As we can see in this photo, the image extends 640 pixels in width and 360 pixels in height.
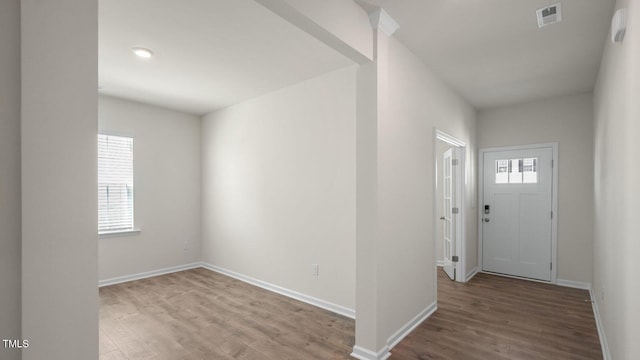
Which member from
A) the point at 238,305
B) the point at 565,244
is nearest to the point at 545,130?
the point at 565,244

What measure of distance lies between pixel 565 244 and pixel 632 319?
3377mm

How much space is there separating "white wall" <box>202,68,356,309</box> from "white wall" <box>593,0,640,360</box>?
2092mm

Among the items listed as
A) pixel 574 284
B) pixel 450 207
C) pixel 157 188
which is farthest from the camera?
pixel 157 188

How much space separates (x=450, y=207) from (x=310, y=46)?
3283 mm

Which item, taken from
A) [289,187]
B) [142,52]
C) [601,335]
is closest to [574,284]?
[601,335]

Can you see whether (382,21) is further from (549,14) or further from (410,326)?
(410,326)

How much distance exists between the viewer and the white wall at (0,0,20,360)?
2.90 ft

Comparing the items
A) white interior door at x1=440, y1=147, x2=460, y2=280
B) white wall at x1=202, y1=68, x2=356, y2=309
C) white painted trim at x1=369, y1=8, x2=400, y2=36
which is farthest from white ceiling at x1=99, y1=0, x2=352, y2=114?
white interior door at x1=440, y1=147, x2=460, y2=280

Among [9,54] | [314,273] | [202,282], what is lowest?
[202,282]

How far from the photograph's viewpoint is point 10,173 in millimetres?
904

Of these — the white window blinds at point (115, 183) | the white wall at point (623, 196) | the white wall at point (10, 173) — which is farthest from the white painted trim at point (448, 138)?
the white window blinds at point (115, 183)

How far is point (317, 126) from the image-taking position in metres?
3.66

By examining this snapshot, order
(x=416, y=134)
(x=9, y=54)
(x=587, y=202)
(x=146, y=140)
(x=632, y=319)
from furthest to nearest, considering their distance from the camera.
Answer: (x=146, y=140), (x=587, y=202), (x=416, y=134), (x=632, y=319), (x=9, y=54)

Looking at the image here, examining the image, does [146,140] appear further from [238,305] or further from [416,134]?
[416,134]
